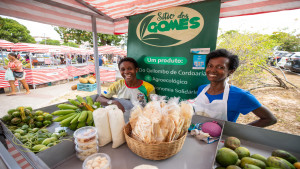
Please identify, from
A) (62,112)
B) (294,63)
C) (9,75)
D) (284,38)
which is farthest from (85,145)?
(294,63)

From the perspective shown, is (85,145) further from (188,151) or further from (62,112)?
(188,151)

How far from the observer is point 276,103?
5512 millimetres

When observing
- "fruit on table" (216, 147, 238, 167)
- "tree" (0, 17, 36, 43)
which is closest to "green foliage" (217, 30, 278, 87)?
"fruit on table" (216, 147, 238, 167)

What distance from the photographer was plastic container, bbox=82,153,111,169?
1.04 m

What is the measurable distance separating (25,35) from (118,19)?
48.1m

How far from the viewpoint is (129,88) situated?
9.74ft

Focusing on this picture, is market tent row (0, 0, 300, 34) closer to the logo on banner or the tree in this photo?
the logo on banner

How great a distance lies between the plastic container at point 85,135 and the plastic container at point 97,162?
0.17 meters

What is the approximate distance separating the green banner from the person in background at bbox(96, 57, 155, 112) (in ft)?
1.25

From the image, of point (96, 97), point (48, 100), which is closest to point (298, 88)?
point (96, 97)

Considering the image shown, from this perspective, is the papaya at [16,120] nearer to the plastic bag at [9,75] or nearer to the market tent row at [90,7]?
the market tent row at [90,7]

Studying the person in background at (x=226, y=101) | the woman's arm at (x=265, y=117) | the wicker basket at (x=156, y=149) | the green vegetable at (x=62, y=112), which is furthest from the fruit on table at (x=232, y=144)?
the green vegetable at (x=62, y=112)

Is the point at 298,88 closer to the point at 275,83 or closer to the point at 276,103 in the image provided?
the point at 275,83

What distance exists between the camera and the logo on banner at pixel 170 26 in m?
2.62
